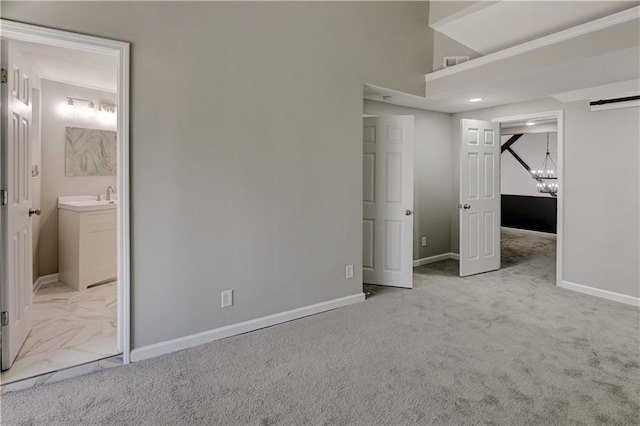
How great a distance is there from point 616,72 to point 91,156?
5.77 metres

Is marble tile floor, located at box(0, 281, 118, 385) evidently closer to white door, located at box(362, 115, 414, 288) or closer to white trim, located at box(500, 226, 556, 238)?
white door, located at box(362, 115, 414, 288)

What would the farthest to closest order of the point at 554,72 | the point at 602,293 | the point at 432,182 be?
the point at 432,182
the point at 602,293
the point at 554,72

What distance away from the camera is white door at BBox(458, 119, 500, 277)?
15.6 feet

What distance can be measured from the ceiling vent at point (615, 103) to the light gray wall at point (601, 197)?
0.21ft

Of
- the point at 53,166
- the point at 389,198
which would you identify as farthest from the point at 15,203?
the point at 389,198

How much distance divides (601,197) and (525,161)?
21.7 feet

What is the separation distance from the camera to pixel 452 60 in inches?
172

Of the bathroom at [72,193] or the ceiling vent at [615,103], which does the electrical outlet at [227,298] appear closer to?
the bathroom at [72,193]

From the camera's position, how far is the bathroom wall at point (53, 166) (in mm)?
4195

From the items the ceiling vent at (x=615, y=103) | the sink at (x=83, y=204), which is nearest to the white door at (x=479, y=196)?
the ceiling vent at (x=615, y=103)

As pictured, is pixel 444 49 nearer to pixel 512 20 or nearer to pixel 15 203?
pixel 512 20

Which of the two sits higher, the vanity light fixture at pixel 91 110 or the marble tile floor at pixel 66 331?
the vanity light fixture at pixel 91 110

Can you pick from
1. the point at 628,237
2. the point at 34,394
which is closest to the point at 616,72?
the point at 628,237

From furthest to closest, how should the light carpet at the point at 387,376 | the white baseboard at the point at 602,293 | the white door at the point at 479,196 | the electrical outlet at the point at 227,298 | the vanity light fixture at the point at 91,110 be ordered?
the white door at the point at 479,196, the vanity light fixture at the point at 91,110, the white baseboard at the point at 602,293, the electrical outlet at the point at 227,298, the light carpet at the point at 387,376
